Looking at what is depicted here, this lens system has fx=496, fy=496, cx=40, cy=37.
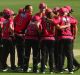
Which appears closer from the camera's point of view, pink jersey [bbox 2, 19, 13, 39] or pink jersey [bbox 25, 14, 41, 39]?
pink jersey [bbox 25, 14, 41, 39]

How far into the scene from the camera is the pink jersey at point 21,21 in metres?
16.3

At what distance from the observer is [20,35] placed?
54.0ft

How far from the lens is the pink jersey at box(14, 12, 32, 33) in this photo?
16.3 meters

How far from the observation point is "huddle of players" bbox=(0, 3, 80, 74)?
51.8 feet

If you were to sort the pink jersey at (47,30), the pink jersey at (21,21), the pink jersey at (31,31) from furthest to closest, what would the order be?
1. the pink jersey at (21,21)
2. the pink jersey at (31,31)
3. the pink jersey at (47,30)

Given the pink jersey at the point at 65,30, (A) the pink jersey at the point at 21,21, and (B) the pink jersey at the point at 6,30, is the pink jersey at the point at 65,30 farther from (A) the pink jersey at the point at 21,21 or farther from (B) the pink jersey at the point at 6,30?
(B) the pink jersey at the point at 6,30

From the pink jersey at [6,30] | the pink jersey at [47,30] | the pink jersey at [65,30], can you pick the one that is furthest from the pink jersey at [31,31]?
the pink jersey at [65,30]

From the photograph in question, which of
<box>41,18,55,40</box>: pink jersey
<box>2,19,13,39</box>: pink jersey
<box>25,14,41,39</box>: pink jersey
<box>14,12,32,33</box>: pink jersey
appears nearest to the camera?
<box>41,18,55,40</box>: pink jersey

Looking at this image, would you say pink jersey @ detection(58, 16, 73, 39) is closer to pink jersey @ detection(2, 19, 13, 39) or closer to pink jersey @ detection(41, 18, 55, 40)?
pink jersey @ detection(41, 18, 55, 40)

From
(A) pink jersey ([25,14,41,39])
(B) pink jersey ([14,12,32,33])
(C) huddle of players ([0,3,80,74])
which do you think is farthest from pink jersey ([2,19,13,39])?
(A) pink jersey ([25,14,41,39])

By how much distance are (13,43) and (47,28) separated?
1.39 metres

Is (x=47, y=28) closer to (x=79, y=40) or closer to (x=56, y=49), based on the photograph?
(x=56, y=49)

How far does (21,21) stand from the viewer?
16.4 metres

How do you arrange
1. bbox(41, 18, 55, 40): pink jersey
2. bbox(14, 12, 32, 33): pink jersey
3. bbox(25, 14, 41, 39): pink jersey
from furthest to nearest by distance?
1. bbox(14, 12, 32, 33): pink jersey
2. bbox(25, 14, 41, 39): pink jersey
3. bbox(41, 18, 55, 40): pink jersey
